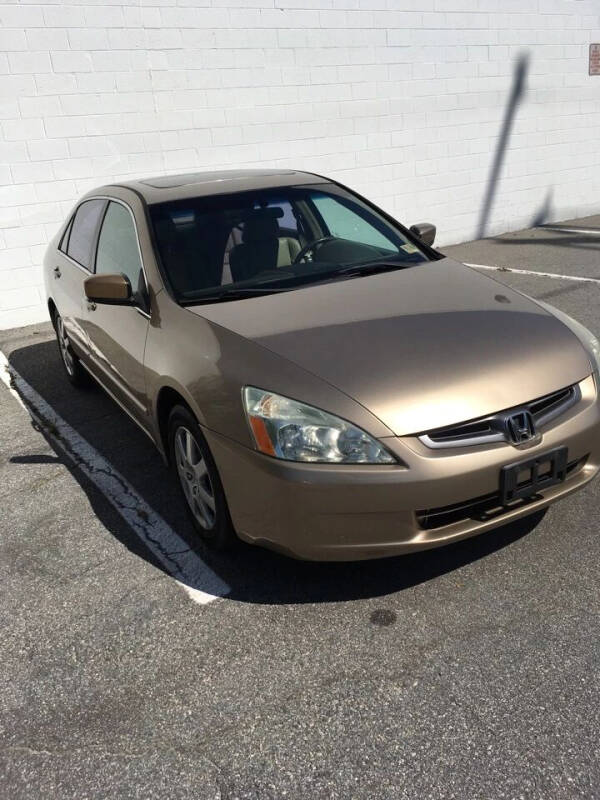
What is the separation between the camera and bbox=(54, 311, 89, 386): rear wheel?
5480 mm

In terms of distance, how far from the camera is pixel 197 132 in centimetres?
844

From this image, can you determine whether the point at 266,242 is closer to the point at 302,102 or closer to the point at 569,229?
the point at 302,102

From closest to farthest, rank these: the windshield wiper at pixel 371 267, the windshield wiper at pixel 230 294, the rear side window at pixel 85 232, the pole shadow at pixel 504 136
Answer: the windshield wiper at pixel 230 294 → the windshield wiper at pixel 371 267 → the rear side window at pixel 85 232 → the pole shadow at pixel 504 136

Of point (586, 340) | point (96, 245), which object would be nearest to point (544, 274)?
point (96, 245)

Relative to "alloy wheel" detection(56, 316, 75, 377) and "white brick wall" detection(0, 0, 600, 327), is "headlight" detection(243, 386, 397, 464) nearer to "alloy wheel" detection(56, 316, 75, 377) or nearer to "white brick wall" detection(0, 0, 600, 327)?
"alloy wheel" detection(56, 316, 75, 377)

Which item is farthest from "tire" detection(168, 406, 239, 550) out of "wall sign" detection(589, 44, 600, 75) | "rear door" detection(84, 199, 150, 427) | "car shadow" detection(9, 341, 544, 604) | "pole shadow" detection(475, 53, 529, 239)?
"wall sign" detection(589, 44, 600, 75)

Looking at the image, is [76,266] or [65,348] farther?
[65,348]

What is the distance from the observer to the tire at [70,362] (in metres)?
5.48

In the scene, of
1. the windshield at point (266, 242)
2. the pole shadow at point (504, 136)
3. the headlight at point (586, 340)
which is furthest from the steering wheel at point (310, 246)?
the pole shadow at point (504, 136)

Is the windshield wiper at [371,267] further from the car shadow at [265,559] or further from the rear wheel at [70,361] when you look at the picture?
the rear wheel at [70,361]

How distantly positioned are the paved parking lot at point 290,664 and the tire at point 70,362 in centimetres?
183

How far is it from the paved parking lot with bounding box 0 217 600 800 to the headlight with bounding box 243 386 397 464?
0.68 meters

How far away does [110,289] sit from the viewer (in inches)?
141

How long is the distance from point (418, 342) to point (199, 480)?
3.59 feet
